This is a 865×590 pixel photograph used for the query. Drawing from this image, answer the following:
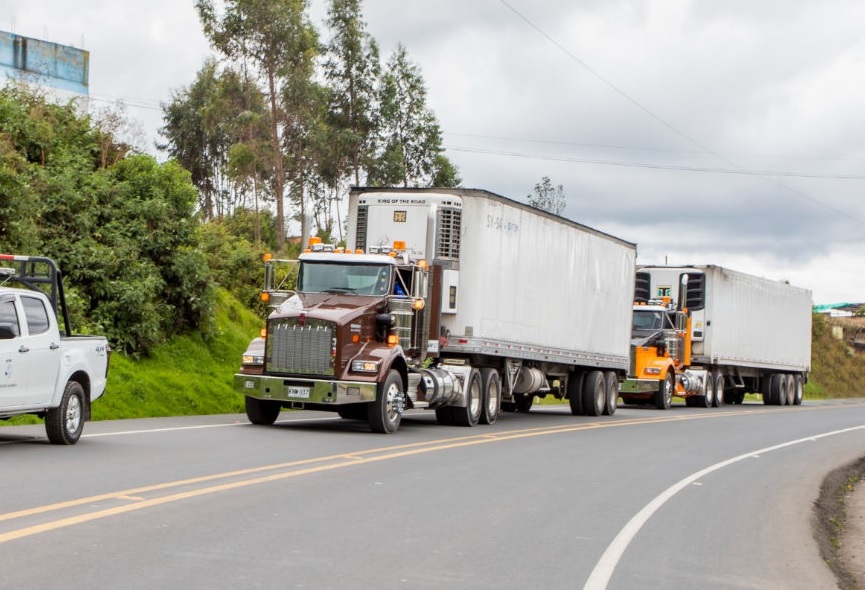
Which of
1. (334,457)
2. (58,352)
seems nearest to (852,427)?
(334,457)

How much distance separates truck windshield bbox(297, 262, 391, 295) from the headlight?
1.55 meters

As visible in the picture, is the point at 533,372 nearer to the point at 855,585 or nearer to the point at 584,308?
the point at 584,308

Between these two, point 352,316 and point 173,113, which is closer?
point 352,316

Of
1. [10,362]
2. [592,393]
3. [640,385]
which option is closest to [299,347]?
[10,362]

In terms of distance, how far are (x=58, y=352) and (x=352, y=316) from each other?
571 centimetres

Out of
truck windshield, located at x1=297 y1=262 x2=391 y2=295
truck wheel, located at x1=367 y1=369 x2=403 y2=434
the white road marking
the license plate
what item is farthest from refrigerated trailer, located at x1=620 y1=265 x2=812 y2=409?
the license plate

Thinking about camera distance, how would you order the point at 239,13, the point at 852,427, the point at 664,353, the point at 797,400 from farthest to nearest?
the point at 797,400
the point at 239,13
the point at 664,353
the point at 852,427

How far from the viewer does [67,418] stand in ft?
49.2

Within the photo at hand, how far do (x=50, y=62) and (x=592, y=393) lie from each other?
28.0 metres

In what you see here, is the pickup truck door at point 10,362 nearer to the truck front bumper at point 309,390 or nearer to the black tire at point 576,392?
the truck front bumper at point 309,390

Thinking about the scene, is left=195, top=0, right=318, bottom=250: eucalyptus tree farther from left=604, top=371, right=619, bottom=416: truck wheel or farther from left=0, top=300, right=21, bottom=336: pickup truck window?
left=0, top=300, right=21, bottom=336: pickup truck window

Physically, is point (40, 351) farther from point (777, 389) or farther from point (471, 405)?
point (777, 389)

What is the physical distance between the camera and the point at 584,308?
28.0 meters

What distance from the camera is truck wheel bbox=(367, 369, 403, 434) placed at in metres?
19.5
